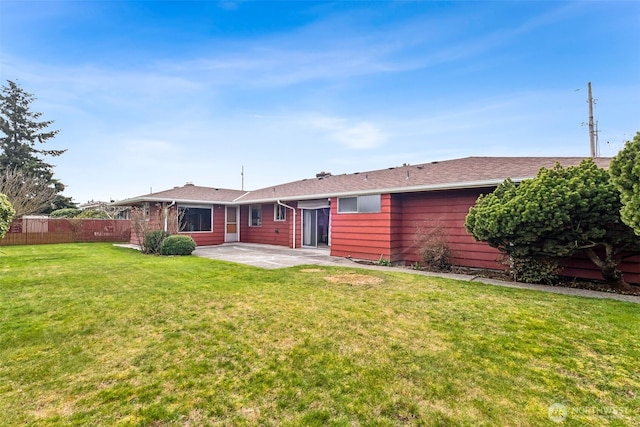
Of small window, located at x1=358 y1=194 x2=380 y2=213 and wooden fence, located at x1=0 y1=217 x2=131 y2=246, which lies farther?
wooden fence, located at x1=0 y1=217 x2=131 y2=246

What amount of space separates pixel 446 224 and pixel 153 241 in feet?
34.6

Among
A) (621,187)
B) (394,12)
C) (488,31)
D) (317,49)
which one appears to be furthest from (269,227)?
(621,187)

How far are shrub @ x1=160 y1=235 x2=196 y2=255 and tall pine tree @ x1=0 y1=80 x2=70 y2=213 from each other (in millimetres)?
18794

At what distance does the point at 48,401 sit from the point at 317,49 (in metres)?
11.7

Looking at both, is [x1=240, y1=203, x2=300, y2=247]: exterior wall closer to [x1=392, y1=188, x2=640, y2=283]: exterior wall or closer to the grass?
[x1=392, y1=188, x2=640, y2=283]: exterior wall

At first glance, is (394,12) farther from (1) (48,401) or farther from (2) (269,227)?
(1) (48,401)

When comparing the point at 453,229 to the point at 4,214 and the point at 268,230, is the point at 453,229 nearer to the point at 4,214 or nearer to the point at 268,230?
the point at 268,230

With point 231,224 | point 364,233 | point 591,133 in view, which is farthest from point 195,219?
point 591,133

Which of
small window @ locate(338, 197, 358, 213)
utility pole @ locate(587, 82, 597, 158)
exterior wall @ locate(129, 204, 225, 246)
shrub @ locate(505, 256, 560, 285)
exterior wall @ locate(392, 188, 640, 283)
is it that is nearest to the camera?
shrub @ locate(505, 256, 560, 285)

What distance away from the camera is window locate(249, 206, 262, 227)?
53.1ft

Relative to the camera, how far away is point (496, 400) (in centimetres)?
218

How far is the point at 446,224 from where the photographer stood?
844cm

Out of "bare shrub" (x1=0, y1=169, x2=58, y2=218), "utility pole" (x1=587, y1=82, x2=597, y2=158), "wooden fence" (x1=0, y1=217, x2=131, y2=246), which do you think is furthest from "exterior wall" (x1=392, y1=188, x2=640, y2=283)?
"bare shrub" (x1=0, y1=169, x2=58, y2=218)

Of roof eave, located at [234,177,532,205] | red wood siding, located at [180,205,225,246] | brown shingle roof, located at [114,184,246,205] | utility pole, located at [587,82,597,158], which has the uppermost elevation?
utility pole, located at [587,82,597,158]
